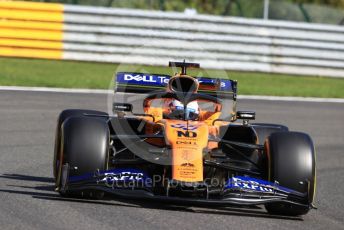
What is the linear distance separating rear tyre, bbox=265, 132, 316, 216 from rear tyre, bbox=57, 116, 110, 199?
151 cm

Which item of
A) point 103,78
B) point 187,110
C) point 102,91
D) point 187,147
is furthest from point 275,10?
point 187,147

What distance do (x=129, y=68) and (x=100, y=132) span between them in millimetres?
14022

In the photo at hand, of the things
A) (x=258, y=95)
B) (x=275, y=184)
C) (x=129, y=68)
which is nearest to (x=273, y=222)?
(x=275, y=184)

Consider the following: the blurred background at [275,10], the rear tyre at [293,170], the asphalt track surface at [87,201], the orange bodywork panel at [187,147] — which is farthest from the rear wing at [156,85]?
the blurred background at [275,10]

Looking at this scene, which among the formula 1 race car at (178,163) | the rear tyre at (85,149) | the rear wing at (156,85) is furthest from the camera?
the rear wing at (156,85)

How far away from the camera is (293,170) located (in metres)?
8.26

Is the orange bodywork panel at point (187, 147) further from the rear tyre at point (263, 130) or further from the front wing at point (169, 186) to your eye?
the rear tyre at point (263, 130)

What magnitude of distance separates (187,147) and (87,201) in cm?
100

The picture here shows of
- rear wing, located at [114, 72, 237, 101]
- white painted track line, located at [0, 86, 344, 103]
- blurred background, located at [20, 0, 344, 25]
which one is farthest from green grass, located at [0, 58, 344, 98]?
rear wing, located at [114, 72, 237, 101]

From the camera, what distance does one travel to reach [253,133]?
961cm

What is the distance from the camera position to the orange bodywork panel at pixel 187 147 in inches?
317

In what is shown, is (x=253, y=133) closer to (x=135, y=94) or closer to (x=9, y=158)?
(x=135, y=94)

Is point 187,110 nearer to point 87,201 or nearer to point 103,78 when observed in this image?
point 87,201

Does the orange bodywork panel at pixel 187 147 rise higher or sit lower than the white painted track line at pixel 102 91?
higher
